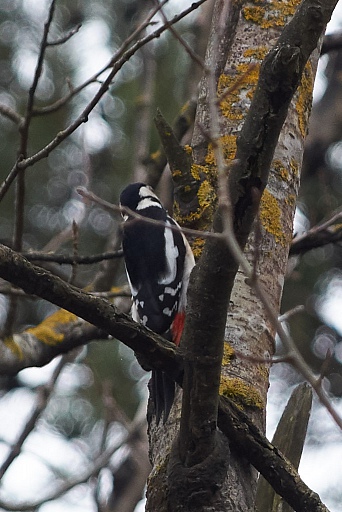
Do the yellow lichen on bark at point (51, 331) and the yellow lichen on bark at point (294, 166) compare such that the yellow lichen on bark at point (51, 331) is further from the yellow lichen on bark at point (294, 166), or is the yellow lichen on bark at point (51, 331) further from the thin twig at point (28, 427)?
the yellow lichen on bark at point (294, 166)

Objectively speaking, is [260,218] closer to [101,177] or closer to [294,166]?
[294,166]

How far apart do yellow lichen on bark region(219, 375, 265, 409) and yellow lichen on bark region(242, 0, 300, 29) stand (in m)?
1.24

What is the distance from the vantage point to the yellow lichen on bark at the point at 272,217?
7.99 feet

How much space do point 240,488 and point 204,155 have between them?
1120 mm

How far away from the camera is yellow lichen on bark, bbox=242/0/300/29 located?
108 inches

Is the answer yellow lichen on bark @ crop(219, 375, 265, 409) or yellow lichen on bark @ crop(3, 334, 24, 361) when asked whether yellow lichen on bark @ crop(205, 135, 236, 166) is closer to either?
yellow lichen on bark @ crop(219, 375, 265, 409)

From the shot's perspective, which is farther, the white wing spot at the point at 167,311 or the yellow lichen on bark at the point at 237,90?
the white wing spot at the point at 167,311

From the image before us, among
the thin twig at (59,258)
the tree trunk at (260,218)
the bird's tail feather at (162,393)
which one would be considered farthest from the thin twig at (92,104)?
the bird's tail feather at (162,393)

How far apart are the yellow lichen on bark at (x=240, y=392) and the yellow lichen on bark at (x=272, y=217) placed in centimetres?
50

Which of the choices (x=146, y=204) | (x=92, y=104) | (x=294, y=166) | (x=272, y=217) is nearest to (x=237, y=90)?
(x=294, y=166)

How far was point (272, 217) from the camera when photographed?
246 cm

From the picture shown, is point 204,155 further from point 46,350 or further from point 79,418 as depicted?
point 79,418

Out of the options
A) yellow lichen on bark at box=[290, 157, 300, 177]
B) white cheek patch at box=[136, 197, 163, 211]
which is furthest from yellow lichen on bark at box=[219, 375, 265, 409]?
white cheek patch at box=[136, 197, 163, 211]

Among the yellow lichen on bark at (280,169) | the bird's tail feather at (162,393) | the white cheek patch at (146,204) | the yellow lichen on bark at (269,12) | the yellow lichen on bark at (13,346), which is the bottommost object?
the bird's tail feather at (162,393)
